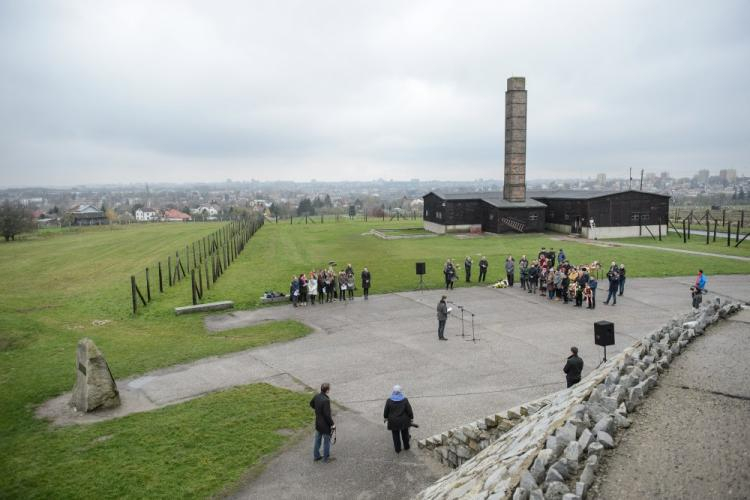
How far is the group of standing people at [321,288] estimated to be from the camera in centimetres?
2312

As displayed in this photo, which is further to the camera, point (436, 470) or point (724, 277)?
point (724, 277)

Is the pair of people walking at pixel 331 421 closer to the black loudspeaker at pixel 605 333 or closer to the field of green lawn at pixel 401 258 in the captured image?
the black loudspeaker at pixel 605 333

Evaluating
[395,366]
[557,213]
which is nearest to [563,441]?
[395,366]

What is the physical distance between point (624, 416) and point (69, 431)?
36.1 feet

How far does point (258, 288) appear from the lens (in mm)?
26750

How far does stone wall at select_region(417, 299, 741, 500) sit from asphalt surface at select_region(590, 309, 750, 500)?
0.22 metres

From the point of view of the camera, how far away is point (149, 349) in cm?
1709

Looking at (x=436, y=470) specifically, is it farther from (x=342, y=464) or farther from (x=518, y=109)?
(x=518, y=109)

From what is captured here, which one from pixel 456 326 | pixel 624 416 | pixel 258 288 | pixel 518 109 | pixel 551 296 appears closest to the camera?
pixel 624 416

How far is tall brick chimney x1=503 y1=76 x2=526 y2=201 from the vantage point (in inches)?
2079

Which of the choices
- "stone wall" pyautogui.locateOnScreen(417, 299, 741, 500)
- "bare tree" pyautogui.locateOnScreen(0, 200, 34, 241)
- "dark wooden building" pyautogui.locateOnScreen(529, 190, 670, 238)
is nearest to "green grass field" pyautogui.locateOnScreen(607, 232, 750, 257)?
"dark wooden building" pyautogui.locateOnScreen(529, 190, 670, 238)

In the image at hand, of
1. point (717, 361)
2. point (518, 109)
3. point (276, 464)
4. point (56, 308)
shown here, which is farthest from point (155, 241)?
point (717, 361)

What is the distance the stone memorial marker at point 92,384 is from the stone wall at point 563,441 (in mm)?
7862

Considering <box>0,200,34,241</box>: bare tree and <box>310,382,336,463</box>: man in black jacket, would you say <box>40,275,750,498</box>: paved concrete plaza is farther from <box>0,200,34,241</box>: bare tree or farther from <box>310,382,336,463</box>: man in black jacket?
<box>0,200,34,241</box>: bare tree
